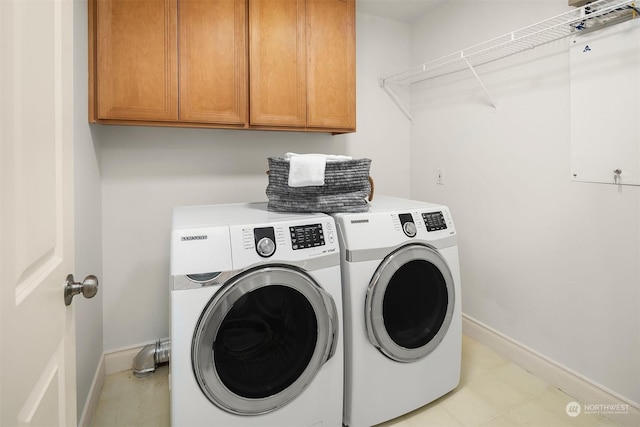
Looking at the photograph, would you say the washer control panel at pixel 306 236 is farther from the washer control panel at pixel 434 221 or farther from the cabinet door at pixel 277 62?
the cabinet door at pixel 277 62

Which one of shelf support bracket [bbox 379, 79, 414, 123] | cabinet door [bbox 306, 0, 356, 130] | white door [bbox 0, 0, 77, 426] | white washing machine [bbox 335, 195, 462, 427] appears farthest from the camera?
Answer: shelf support bracket [bbox 379, 79, 414, 123]

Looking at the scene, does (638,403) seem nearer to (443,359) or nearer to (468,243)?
(443,359)

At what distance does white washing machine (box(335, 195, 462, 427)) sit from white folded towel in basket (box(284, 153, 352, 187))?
0.67ft

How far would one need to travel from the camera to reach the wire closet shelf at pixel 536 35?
1.48 m

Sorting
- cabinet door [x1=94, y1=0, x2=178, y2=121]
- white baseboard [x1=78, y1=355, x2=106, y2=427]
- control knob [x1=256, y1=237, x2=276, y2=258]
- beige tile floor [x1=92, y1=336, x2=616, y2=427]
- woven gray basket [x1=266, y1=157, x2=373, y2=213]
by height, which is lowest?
beige tile floor [x1=92, y1=336, x2=616, y2=427]

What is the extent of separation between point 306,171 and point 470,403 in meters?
1.44

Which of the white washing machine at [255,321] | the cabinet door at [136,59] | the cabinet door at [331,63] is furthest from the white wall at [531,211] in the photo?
the cabinet door at [136,59]

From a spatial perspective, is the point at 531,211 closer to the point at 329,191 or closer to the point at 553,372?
the point at 553,372

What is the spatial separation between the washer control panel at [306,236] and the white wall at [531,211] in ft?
4.35

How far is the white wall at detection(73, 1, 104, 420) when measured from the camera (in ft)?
4.99

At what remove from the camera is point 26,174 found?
0.60 m

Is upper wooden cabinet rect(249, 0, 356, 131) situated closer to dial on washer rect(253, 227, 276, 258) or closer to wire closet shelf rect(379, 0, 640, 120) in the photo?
wire closet shelf rect(379, 0, 640, 120)

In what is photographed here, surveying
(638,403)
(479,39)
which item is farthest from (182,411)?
(479,39)

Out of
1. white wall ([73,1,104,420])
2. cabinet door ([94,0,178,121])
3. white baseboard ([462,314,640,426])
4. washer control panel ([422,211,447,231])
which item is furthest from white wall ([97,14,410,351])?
white baseboard ([462,314,640,426])
